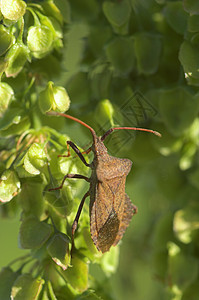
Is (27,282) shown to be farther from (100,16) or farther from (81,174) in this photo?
(100,16)

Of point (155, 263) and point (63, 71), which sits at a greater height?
point (63, 71)

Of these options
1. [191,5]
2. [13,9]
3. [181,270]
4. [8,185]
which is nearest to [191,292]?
[181,270]

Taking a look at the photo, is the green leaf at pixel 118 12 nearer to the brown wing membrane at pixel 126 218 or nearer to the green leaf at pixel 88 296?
the brown wing membrane at pixel 126 218

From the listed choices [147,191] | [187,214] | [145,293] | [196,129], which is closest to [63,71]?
[196,129]

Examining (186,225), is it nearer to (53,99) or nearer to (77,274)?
(77,274)

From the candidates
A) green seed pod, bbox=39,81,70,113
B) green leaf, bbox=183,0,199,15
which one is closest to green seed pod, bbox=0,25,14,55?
green seed pod, bbox=39,81,70,113

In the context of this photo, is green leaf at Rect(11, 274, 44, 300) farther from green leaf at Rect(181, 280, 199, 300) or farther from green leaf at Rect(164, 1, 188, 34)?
green leaf at Rect(164, 1, 188, 34)
